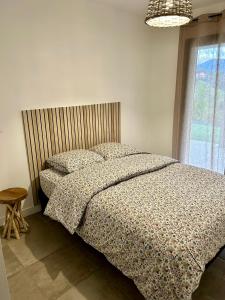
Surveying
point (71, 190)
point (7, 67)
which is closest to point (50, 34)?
point (7, 67)

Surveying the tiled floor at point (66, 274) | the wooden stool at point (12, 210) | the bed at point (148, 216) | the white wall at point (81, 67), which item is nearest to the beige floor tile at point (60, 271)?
the tiled floor at point (66, 274)

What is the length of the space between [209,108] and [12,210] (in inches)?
106

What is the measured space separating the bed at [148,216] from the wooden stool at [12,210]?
0.30 meters

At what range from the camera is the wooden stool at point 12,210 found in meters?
2.23

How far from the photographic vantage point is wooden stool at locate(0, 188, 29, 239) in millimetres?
2233

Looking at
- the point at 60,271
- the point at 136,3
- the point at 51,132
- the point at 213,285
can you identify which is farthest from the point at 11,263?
the point at 136,3

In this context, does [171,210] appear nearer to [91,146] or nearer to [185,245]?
[185,245]

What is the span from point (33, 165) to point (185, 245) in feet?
6.36

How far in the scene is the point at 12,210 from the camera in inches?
89.3

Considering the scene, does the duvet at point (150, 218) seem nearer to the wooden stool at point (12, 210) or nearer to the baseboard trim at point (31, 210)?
the wooden stool at point (12, 210)

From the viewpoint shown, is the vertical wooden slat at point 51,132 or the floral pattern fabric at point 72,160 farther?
the vertical wooden slat at point 51,132

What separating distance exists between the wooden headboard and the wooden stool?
37cm

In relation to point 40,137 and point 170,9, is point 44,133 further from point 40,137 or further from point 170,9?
point 170,9

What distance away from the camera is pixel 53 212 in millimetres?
2137
